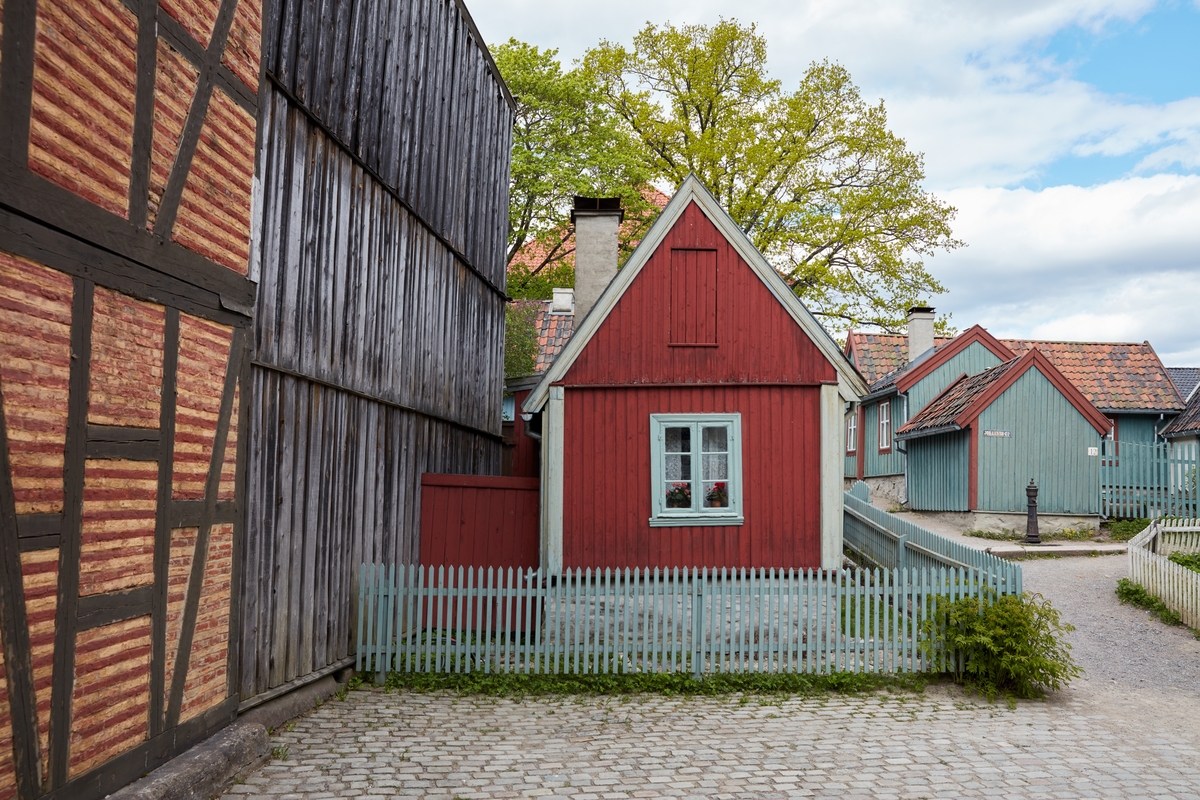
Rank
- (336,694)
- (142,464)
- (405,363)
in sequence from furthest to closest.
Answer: (405,363) < (336,694) < (142,464)

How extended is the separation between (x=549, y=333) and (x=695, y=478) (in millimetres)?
12250

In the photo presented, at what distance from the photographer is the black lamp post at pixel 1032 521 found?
64.5ft

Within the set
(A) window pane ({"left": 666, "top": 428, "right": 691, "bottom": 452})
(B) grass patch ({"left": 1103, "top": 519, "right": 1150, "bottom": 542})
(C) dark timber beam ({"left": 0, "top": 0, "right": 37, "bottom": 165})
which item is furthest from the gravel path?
(C) dark timber beam ({"left": 0, "top": 0, "right": 37, "bottom": 165})

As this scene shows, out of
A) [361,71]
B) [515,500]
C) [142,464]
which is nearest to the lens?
[142,464]

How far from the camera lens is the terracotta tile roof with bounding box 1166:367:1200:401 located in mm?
30737

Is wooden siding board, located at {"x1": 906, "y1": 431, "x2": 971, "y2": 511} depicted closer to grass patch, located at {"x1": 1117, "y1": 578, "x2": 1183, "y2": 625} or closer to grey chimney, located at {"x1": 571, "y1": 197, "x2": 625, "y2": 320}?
grass patch, located at {"x1": 1117, "y1": 578, "x2": 1183, "y2": 625}

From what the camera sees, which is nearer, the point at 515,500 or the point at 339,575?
the point at 339,575

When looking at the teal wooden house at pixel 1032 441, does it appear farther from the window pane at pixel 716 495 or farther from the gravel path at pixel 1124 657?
the window pane at pixel 716 495

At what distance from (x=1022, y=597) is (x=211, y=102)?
889 cm

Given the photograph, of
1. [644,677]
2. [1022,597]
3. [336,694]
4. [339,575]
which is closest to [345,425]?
[339,575]

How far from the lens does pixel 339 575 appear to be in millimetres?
8844

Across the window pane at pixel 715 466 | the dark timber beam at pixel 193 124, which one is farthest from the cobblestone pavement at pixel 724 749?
the dark timber beam at pixel 193 124

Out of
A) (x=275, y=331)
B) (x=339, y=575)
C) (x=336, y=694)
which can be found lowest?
(x=336, y=694)

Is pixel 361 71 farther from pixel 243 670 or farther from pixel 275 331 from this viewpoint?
pixel 243 670
